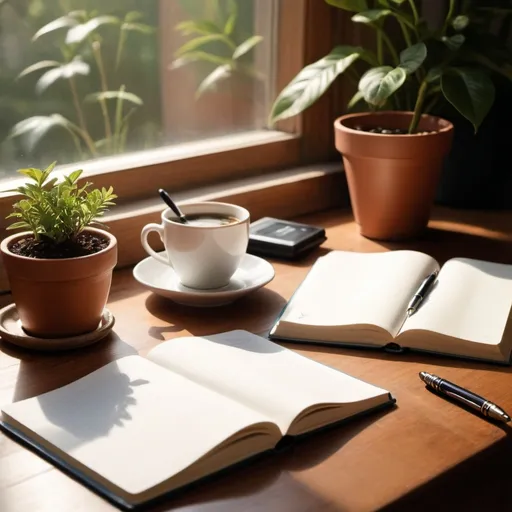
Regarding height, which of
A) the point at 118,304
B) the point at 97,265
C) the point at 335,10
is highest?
the point at 335,10

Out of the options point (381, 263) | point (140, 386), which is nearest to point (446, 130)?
point (381, 263)

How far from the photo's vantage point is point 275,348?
0.94 meters

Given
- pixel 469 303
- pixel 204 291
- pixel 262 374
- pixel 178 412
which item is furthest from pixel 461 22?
pixel 178 412

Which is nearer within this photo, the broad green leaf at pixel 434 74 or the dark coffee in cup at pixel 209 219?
the dark coffee in cup at pixel 209 219

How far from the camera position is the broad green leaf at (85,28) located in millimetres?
1264

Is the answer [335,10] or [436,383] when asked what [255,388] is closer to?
[436,383]

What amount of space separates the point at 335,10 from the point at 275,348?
795 mm

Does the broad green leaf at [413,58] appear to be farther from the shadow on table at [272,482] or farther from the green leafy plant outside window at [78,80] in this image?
the shadow on table at [272,482]

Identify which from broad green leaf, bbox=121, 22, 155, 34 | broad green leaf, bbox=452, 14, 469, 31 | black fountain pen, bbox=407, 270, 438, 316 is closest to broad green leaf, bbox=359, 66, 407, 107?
broad green leaf, bbox=452, 14, 469, 31

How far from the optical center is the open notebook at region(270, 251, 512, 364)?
0.97m

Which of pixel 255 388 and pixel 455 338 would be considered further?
pixel 455 338

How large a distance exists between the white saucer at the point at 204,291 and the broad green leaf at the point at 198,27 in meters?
0.45

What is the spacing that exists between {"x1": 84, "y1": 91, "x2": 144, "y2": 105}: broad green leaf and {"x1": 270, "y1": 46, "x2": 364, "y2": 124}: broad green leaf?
0.23 meters

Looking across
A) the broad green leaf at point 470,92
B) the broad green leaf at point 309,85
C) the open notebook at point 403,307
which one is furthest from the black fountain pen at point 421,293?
the broad green leaf at point 309,85
